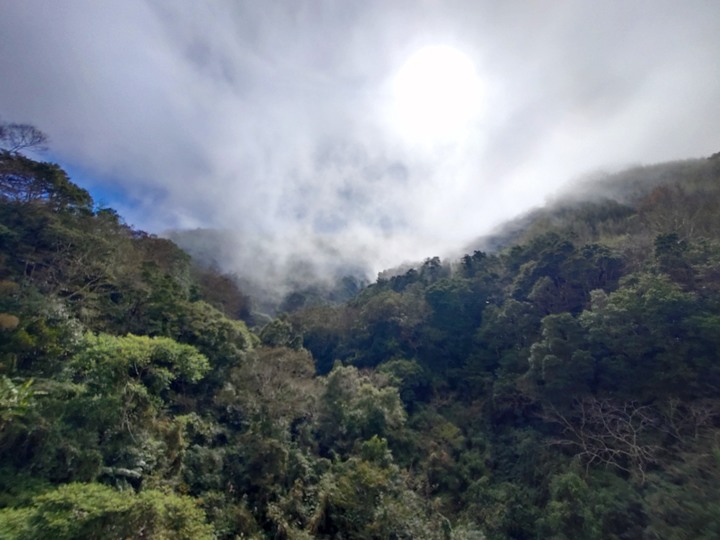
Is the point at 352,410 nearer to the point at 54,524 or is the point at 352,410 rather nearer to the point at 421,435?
the point at 421,435

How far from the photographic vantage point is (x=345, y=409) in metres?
19.6

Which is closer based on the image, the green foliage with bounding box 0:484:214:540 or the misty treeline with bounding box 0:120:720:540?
the green foliage with bounding box 0:484:214:540

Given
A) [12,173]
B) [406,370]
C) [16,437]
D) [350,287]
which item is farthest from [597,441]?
[350,287]

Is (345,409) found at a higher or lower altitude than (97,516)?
higher

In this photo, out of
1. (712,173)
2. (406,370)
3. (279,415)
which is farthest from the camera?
(712,173)

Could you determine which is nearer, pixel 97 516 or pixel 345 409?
pixel 97 516

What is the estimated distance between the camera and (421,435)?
20.6 m

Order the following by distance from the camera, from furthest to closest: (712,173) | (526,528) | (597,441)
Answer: (712,173) < (597,441) < (526,528)

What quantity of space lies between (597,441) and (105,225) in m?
27.1

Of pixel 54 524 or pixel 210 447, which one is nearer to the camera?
pixel 54 524

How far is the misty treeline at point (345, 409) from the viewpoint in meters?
10.8

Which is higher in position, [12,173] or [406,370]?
[12,173]

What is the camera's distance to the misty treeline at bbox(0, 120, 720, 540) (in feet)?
35.4

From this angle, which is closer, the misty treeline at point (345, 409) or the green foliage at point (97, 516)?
the green foliage at point (97, 516)
